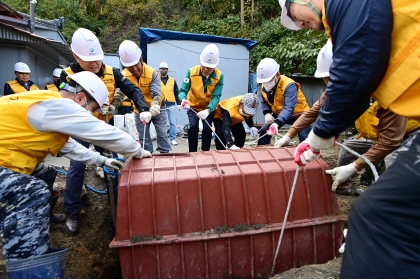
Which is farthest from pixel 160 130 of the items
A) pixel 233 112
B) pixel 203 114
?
pixel 233 112

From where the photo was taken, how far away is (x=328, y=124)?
1.76m

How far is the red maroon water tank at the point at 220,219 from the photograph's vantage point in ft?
9.14

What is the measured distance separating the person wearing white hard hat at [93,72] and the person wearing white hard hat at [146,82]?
1.48 ft

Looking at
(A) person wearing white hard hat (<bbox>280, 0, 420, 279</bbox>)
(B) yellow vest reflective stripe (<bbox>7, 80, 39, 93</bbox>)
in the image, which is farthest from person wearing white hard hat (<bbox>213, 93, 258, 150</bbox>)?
(B) yellow vest reflective stripe (<bbox>7, 80, 39, 93</bbox>)

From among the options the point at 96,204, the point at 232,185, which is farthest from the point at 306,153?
the point at 96,204

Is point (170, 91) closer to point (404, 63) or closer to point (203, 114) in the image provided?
point (203, 114)

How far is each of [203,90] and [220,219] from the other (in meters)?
3.22

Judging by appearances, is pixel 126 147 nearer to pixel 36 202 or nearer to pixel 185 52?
pixel 36 202

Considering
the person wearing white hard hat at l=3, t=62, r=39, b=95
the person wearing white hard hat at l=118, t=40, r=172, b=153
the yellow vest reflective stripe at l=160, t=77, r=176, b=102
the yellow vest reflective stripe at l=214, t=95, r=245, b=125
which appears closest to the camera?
the person wearing white hard hat at l=118, t=40, r=172, b=153

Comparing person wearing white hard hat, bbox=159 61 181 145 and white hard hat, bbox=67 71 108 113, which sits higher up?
white hard hat, bbox=67 71 108 113

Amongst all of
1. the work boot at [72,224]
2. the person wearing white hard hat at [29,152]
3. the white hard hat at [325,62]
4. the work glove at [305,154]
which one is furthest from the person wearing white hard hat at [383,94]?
Result: the work boot at [72,224]

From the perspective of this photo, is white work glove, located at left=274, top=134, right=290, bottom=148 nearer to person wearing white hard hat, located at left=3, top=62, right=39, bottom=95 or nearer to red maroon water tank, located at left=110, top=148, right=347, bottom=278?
red maroon water tank, located at left=110, top=148, right=347, bottom=278

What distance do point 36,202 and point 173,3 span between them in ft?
73.7

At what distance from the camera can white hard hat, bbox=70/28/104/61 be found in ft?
12.8
